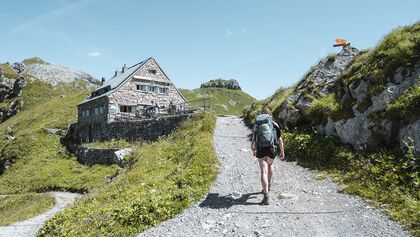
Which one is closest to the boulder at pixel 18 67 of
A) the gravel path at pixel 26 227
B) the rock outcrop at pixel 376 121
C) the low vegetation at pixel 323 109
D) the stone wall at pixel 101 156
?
the stone wall at pixel 101 156

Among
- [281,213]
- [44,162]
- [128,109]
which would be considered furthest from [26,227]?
[128,109]

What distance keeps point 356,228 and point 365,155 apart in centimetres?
463

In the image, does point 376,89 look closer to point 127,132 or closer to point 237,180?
point 237,180

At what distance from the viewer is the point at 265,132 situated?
9.60m

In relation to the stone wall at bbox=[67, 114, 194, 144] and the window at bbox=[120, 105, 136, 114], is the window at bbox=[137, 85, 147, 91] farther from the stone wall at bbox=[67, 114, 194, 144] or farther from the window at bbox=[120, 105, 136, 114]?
the stone wall at bbox=[67, 114, 194, 144]

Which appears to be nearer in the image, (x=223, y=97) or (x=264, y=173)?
(x=264, y=173)

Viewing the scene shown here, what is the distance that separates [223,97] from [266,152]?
462 ft

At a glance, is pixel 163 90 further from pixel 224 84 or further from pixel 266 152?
pixel 224 84

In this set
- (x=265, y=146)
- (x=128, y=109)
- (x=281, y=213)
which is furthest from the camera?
(x=128, y=109)

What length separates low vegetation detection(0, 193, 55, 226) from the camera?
21.8m

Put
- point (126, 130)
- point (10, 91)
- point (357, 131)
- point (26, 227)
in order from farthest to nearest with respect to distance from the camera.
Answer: point (10, 91) < point (126, 130) < point (26, 227) < point (357, 131)

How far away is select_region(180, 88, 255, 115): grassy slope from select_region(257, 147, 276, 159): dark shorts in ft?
406

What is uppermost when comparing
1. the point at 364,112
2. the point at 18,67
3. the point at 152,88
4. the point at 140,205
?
the point at 18,67

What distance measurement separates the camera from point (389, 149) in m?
10.8
